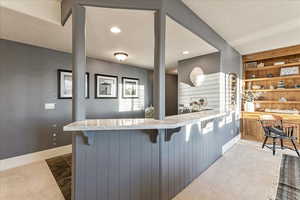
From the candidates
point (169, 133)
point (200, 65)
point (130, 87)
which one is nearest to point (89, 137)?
point (169, 133)

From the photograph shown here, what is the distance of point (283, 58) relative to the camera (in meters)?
4.11

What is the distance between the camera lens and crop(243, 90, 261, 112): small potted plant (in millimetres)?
4295

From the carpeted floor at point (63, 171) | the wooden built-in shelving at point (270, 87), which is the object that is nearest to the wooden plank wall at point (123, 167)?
the carpeted floor at point (63, 171)

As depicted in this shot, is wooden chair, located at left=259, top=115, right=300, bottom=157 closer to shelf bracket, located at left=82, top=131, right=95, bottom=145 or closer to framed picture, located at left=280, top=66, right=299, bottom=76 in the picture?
framed picture, located at left=280, top=66, right=299, bottom=76

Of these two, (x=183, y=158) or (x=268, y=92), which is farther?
(x=268, y=92)

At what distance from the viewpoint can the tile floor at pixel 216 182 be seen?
1904 mm

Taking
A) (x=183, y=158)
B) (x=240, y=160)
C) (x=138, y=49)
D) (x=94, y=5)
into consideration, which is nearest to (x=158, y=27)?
(x=94, y=5)

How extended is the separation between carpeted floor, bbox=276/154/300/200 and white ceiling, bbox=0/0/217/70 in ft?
8.17

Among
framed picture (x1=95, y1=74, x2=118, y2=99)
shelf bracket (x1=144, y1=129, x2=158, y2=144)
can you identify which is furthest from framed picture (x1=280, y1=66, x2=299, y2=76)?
framed picture (x1=95, y1=74, x2=118, y2=99)

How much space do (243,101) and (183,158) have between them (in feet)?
11.4

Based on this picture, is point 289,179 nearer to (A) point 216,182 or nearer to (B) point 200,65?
(A) point 216,182

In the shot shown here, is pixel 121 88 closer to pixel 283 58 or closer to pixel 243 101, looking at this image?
pixel 243 101

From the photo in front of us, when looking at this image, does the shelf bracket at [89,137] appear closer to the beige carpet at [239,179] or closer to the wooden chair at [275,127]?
the beige carpet at [239,179]

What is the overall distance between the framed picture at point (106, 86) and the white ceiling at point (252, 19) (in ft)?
8.93
